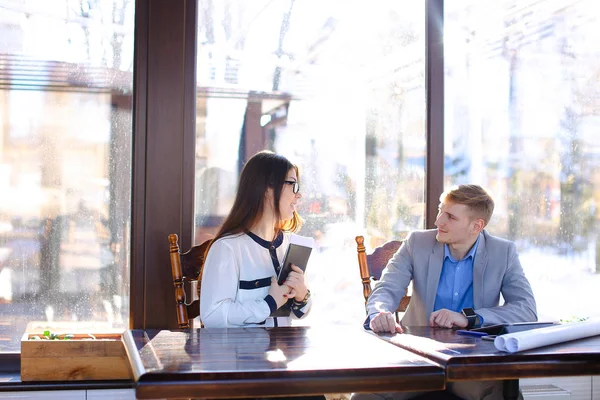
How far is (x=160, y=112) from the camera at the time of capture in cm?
300

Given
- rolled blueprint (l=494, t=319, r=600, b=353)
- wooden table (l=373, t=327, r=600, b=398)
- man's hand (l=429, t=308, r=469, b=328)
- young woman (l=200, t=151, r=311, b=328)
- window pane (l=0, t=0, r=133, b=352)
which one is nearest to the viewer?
wooden table (l=373, t=327, r=600, b=398)

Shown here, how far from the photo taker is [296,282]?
2.50 metres

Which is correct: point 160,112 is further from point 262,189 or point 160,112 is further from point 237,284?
point 237,284

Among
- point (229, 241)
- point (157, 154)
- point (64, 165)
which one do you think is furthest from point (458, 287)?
point (64, 165)

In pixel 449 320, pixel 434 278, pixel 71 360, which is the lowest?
pixel 71 360

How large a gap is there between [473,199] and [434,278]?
341 mm

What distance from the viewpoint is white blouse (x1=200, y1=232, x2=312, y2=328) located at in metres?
2.46

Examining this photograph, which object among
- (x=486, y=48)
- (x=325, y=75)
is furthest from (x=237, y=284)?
(x=486, y=48)

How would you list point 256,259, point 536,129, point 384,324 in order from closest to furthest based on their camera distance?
point 384,324
point 256,259
point 536,129

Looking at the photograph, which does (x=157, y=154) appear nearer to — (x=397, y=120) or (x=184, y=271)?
(x=184, y=271)

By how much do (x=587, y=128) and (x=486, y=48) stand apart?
631 mm

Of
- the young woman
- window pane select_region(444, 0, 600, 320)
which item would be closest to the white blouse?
the young woman

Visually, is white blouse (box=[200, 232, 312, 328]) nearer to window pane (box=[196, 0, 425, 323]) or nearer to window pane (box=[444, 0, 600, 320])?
window pane (box=[196, 0, 425, 323])

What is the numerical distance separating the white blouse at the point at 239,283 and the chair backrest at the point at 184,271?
10.0 inches
